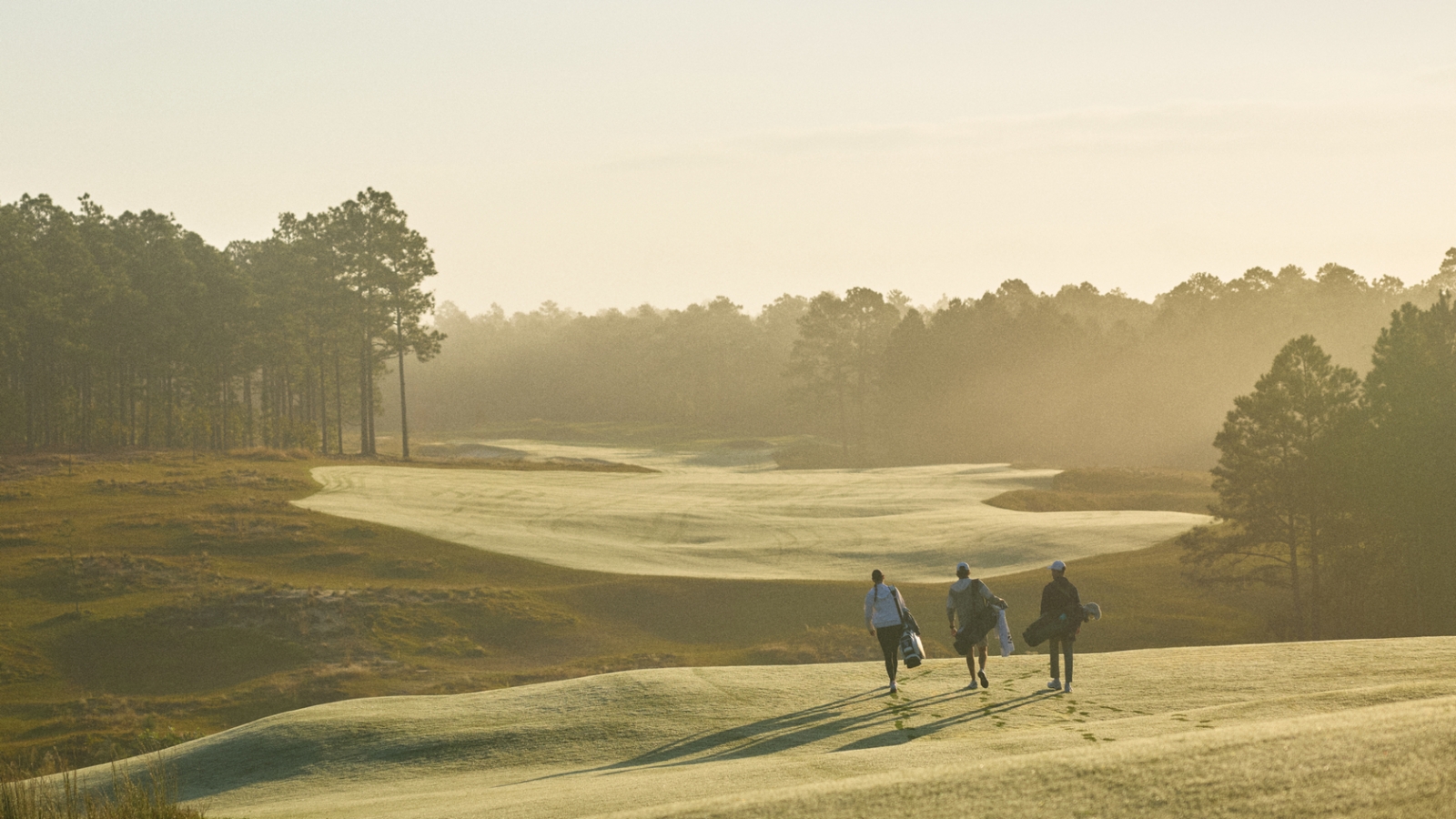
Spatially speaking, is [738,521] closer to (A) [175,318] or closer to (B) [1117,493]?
(B) [1117,493]

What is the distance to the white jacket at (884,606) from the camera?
22.4 meters

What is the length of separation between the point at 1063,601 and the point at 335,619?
29.2 metres

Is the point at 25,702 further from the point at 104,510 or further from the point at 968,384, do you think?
the point at 968,384

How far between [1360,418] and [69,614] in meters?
47.6

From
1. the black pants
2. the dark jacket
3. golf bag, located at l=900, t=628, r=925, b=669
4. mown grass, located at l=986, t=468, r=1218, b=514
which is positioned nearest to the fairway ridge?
the black pants

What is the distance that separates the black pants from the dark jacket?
9.41 feet

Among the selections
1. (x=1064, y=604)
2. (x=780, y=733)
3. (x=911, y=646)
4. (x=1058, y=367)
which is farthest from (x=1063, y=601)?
(x=1058, y=367)

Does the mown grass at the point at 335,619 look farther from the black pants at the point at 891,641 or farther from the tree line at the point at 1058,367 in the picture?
the tree line at the point at 1058,367

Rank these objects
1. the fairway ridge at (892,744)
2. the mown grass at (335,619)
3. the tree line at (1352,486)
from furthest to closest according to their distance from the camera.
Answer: the tree line at (1352,486) < the mown grass at (335,619) < the fairway ridge at (892,744)

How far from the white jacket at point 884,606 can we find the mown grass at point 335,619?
16151mm

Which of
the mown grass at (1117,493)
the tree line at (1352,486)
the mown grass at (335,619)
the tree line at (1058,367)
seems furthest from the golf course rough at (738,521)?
the tree line at (1058,367)

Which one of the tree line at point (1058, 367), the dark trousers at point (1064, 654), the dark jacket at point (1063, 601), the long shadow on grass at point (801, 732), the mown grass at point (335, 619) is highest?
the tree line at point (1058, 367)

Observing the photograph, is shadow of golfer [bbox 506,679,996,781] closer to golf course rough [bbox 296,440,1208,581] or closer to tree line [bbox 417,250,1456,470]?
golf course rough [bbox 296,440,1208,581]

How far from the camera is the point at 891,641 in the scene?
22688mm
